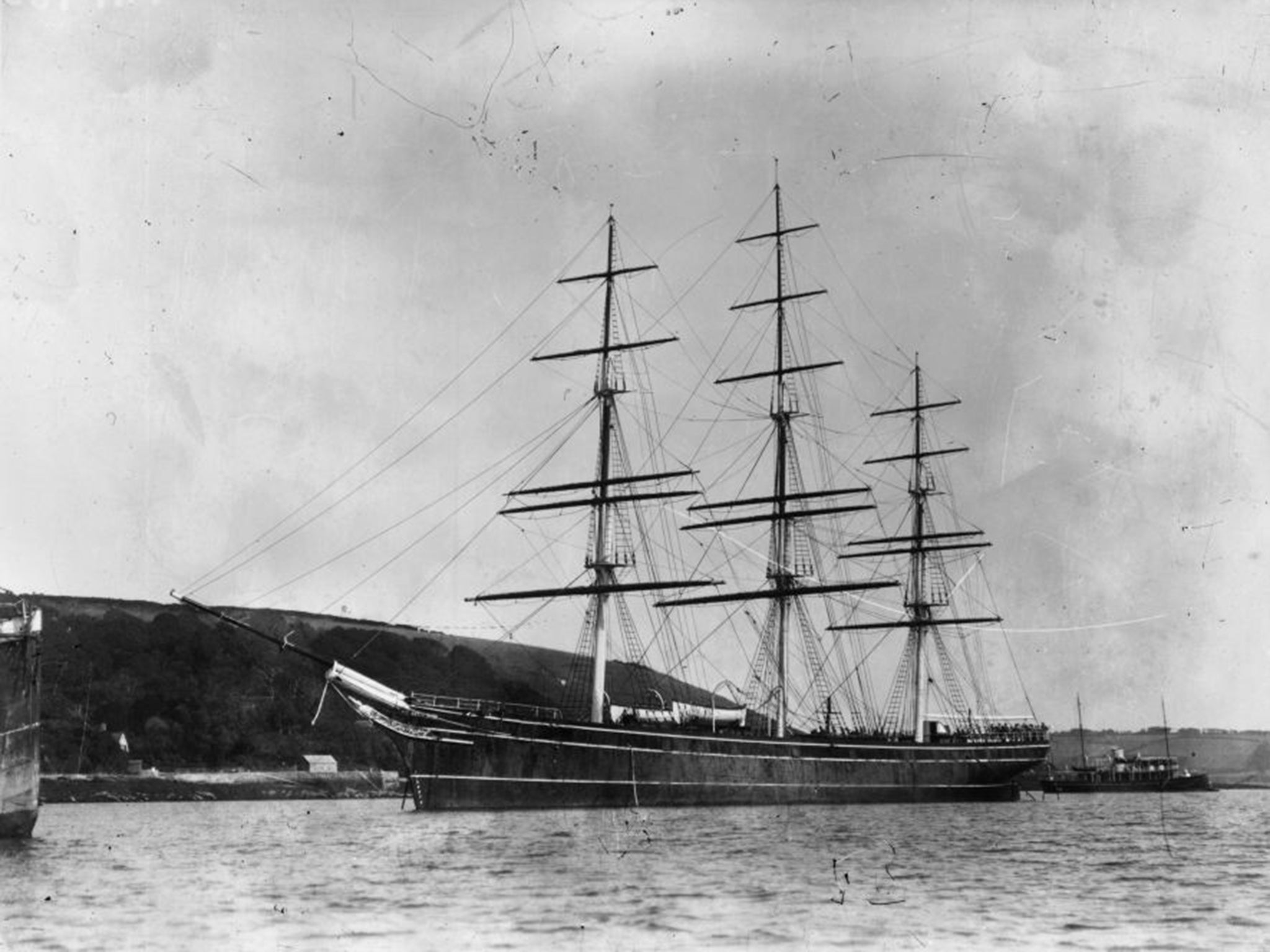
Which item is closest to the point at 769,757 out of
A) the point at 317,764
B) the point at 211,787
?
the point at 211,787

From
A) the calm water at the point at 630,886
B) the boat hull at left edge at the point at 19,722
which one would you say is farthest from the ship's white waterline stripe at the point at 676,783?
the boat hull at left edge at the point at 19,722

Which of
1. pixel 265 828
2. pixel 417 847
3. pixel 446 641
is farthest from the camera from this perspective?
pixel 446 641

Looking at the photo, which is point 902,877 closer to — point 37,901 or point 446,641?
point 37,901

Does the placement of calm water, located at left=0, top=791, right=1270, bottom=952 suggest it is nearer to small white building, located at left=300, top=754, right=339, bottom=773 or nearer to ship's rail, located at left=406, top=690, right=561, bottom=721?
ship's rail, located at left=406, top=690, right=561, bottom=721

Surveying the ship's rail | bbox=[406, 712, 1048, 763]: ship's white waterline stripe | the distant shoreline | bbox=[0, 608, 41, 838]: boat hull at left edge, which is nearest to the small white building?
the distant shoreline

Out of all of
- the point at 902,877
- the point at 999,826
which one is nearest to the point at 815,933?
the point at 902,877

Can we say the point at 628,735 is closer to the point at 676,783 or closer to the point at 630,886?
the point at 676,783
